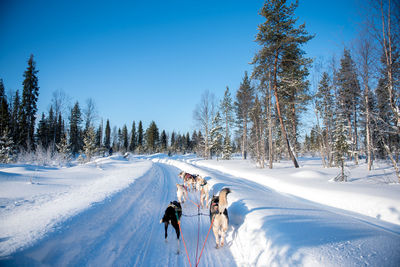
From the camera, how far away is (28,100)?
78.8 ft

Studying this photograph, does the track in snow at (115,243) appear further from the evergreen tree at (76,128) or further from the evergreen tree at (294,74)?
the evergreen tree at (76,128)

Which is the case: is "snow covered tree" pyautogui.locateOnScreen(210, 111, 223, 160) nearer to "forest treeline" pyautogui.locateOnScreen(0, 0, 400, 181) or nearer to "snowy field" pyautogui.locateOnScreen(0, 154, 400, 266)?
"forest treeline" pyautogui.locateOnScreen(0, 0, 400, 181)

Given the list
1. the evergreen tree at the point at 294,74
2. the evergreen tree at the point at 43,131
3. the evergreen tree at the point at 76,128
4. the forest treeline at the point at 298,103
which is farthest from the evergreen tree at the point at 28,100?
the evergreen tree at the point at 294,74

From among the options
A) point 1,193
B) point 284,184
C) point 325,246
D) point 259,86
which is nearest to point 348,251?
point 325,246

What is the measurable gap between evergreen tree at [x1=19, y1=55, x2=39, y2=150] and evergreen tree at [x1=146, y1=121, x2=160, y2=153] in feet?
109

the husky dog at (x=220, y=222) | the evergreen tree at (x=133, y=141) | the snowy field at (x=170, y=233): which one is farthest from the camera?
the evergreen tree at (x=133, y=141)

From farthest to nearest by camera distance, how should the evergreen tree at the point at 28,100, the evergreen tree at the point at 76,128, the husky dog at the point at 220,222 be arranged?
the evergreen tree at the point at 76,128
the evergreen tree at the point at 28,100
the husky dog at the point at 220,222

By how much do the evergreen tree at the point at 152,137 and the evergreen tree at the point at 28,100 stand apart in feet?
109

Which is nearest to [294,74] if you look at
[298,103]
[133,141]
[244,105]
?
[298,103]

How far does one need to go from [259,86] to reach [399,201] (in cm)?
1368

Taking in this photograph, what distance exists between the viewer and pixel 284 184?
31.3 feet

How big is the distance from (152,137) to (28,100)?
1366 inches

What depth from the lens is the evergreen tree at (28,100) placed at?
23.6 m

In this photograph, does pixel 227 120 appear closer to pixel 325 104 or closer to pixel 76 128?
pixel 325 104
